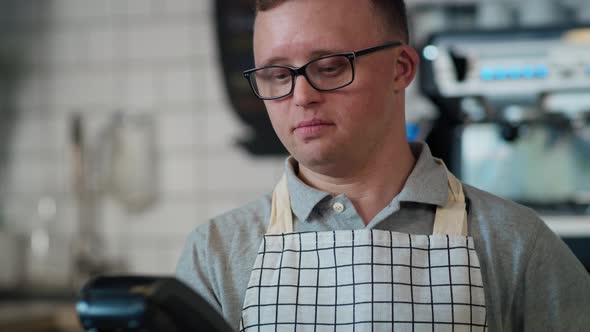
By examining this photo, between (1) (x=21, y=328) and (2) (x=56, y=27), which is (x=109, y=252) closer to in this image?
(1) (x=21, y=328)

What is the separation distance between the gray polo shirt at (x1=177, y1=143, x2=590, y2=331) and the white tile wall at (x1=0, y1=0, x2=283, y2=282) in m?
1.60

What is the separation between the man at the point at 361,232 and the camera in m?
0.79

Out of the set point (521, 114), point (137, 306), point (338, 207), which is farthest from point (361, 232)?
point (521, 114)

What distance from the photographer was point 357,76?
0.79m

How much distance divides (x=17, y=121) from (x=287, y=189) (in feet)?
6.93

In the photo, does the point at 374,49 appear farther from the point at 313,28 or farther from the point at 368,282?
the point at 368,282

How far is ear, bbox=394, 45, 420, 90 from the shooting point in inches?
33.7

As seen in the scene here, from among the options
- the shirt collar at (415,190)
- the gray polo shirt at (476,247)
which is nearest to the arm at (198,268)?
the gray polo shirt at (476,247)

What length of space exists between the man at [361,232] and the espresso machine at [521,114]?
2.98 ft

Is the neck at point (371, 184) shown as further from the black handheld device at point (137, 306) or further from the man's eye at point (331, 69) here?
the black handheld device at point (137, 306)

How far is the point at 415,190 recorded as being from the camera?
84 centimetres

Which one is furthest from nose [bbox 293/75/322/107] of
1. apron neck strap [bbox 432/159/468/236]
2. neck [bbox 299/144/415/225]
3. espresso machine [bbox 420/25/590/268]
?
espresso machine [bbox 420/25/590/268]

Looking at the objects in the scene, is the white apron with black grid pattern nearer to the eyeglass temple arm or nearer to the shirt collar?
the shirt collar

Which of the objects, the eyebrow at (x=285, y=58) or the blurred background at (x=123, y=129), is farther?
the blurred background at (x=123, y=129)
